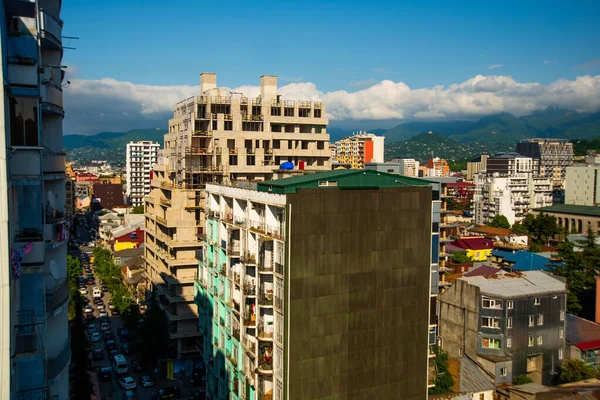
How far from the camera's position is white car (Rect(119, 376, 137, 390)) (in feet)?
169

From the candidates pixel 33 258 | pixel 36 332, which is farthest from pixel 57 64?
pixel 36 332

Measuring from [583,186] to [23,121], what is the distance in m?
155

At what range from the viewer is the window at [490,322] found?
4675 centimetres

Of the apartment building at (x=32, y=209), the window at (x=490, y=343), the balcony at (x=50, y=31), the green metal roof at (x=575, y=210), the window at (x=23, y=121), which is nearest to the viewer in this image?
the apartment building at (x=32, y=209)

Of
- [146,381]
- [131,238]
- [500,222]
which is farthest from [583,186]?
[146,381]

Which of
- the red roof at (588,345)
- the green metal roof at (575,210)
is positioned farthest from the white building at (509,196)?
the red roof at (588,345)

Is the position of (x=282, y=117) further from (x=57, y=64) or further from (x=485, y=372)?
(x=57, y=64)

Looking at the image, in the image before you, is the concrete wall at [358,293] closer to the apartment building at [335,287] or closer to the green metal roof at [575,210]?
the apartment building at [335,287]

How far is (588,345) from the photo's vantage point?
50875 millimetres

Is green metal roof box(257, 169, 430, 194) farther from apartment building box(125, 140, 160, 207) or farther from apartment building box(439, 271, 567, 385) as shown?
apartment building box(125, 140, 160, 207)

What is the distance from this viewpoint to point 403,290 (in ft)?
100

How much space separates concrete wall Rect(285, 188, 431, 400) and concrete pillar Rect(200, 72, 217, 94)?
3476 centimetres

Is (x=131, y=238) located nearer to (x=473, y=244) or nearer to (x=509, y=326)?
(x=473, y=244)

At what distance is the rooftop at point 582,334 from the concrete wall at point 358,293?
2726cm
